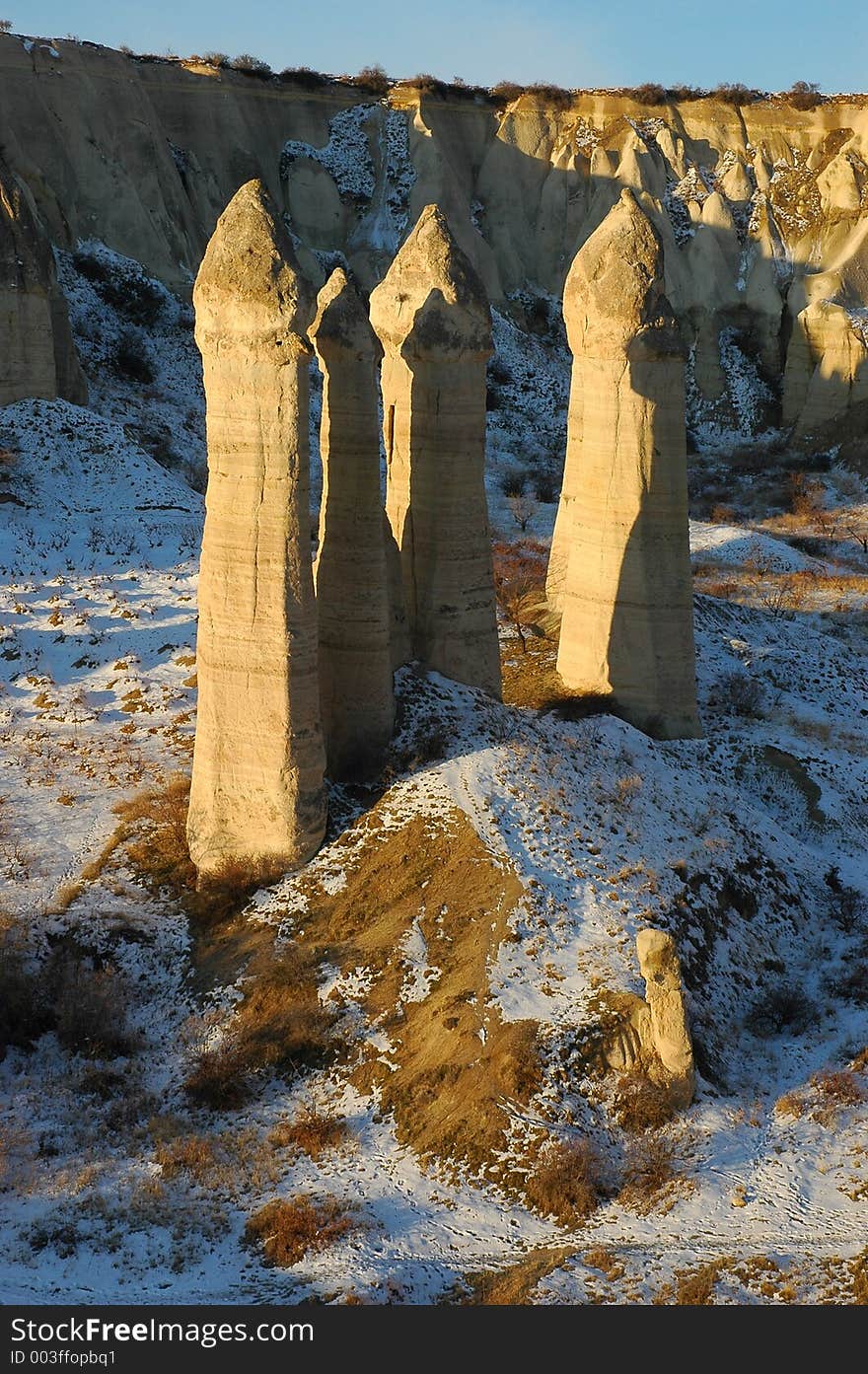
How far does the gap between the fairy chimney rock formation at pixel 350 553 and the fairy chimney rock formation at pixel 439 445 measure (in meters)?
0.98

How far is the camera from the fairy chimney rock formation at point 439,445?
50.5ft

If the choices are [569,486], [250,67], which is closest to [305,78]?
[250,67]

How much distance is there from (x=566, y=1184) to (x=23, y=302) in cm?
2574

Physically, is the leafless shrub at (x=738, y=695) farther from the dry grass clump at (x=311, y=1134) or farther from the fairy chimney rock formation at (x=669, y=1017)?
the dry grass clump at (x=311, y=1134)

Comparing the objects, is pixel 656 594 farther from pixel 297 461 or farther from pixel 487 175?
pixel 487 175

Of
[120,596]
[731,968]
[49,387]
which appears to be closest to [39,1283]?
[731,968]

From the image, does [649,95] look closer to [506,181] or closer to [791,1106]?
[506,181]

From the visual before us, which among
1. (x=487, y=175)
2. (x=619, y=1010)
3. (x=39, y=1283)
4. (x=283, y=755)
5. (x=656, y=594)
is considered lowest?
(x=39, y=1283)

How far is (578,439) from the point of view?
64.1 feet

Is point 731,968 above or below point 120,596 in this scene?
below

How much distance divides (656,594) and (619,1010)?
7.61 metres

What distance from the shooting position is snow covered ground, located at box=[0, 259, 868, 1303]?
376 inches

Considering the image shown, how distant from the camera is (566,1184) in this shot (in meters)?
10.2

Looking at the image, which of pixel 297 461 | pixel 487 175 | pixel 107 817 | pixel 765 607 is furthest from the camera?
pixel 487 175
